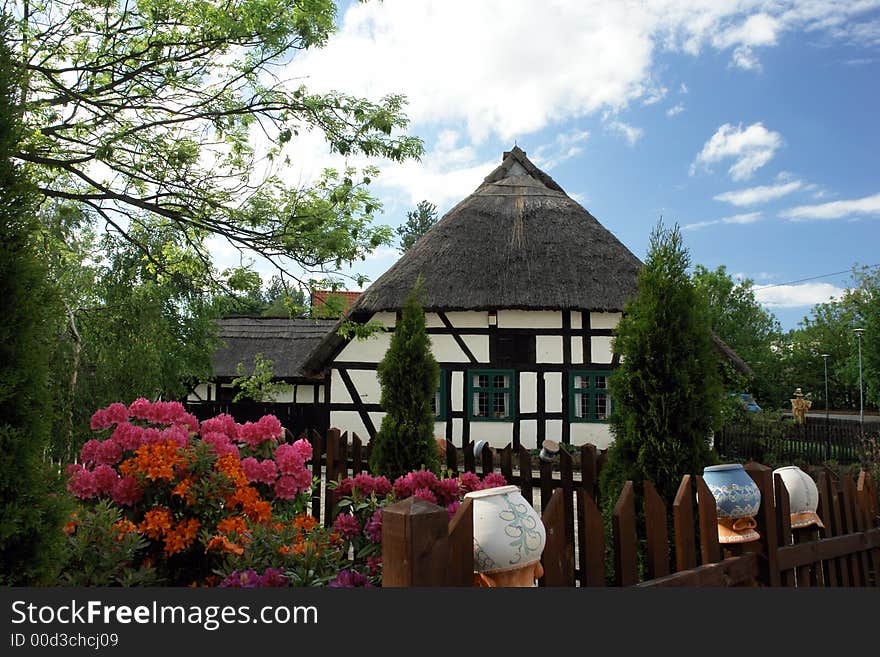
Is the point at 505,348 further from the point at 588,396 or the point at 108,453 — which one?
the point at 108,453

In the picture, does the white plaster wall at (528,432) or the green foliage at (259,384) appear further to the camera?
the green foliage at (259,384)

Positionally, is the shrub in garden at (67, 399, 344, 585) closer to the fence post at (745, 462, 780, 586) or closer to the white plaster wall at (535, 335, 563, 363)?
the fence post at (745, 462, 780, 586)

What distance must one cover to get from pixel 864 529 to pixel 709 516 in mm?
2065

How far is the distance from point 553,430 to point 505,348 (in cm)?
190

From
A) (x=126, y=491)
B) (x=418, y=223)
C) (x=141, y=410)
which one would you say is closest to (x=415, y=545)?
(x=126, y=491)

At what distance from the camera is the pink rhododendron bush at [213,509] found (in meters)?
2.47

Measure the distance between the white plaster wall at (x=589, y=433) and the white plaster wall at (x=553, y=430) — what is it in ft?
0.76

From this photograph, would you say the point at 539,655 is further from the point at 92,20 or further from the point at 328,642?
the point at 92,20

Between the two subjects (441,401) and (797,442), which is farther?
(797,442)

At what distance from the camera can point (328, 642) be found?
1484 mm

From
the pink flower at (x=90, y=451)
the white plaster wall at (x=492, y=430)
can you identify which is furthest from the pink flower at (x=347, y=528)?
the white plaster wall at (x=492, y=430)

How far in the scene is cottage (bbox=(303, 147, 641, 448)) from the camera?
12.7 m

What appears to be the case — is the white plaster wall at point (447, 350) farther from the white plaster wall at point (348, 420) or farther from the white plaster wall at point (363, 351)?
the white plaster wall at point (348, 420)

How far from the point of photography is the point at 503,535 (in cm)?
199
